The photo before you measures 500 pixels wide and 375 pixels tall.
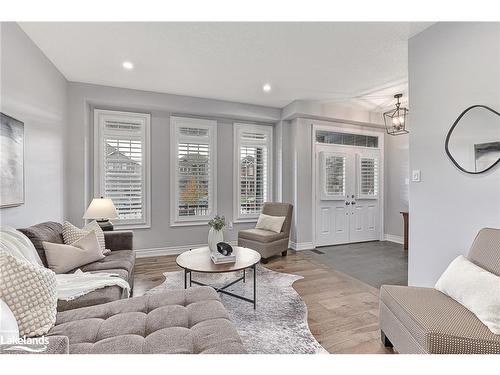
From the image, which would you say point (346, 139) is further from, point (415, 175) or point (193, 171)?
point (193, 171)

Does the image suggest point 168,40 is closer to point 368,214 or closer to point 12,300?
point 12,300

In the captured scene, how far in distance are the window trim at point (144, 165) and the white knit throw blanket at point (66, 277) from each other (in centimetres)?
209

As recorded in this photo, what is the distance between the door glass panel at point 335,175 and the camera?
493 centimetres

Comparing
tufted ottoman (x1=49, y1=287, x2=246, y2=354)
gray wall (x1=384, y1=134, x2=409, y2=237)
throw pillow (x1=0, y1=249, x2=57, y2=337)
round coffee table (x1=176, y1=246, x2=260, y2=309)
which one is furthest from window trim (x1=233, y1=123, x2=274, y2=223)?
throw pillow (x1=0, y1=249, x2=57, y2=337)

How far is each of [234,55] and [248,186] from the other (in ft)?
8.19

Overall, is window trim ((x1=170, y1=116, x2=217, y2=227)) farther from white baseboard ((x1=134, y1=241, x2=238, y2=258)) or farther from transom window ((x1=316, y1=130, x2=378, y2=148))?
transom window ((x1=316, y1=130, x2=378, y2=148))

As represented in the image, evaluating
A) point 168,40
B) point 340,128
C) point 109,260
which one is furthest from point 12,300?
point 340,128

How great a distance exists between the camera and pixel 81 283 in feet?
6.05

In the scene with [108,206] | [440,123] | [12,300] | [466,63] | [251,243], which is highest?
[466,63]

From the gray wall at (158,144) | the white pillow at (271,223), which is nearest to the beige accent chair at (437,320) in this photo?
the white pillow at (271,223)

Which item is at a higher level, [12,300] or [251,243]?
[12,300]

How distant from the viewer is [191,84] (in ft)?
12.2

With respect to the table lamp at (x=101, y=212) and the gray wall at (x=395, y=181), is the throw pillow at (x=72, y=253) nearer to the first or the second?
the table lamp at (x=101, y=212)
